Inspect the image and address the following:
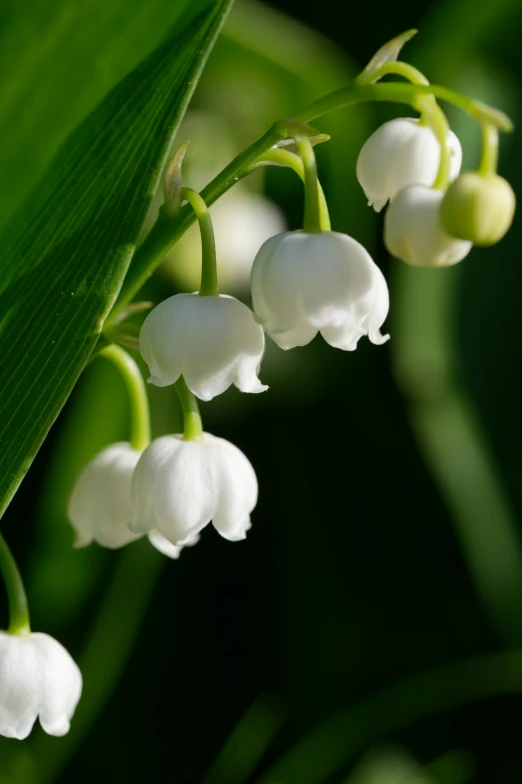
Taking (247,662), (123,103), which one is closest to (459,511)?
(247,662)

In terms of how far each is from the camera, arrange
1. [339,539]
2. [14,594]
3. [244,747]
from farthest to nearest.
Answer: [339,539] → [244,747] → [14,594]

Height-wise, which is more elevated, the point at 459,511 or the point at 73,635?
the point at 459,511

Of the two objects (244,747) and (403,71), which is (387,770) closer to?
(244,747)

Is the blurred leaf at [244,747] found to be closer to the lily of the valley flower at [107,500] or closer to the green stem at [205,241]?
the lily of the valley flower at [107,500]

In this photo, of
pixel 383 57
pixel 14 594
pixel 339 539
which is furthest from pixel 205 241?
pixel 339 539

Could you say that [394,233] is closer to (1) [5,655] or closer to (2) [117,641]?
(1) [5,655]

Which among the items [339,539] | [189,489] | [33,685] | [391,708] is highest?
[339,539]

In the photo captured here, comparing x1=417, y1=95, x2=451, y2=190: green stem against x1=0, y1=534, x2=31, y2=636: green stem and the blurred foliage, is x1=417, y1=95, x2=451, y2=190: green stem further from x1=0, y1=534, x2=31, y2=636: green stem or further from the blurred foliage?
the blurred foliage
